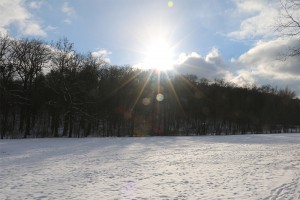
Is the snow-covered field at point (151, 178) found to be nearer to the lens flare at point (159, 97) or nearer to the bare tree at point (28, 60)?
the bare tree at point (28, 60)

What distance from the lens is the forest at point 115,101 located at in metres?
58.6

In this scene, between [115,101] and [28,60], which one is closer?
[28,60]

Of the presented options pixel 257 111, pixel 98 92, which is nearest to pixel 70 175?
pixel 98 92

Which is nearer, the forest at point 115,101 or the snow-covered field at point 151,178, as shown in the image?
the snow-covered field at point 151,178

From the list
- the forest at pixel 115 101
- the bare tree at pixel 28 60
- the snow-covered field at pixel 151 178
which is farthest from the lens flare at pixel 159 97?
the snow-covered field at pixel 151 178

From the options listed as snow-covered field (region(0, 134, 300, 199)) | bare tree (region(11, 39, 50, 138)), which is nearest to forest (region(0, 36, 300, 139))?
bare tree (region(11, 39, 50, 138))

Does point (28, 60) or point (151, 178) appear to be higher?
point (28, 60)

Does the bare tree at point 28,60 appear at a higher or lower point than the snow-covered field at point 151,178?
higher

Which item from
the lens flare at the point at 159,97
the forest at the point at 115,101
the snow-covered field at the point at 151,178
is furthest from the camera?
the lens flare at the point at 159,97

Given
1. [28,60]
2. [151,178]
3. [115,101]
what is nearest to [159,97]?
[115,101]

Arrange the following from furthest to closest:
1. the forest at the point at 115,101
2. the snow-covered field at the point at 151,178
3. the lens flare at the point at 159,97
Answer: the lens flare at the point at 159,97
the forest at the point at 115,101
the snow-covered field at the point at 151,178

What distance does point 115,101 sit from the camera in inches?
3039

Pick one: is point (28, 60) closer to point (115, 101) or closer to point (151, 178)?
point (115, 101)

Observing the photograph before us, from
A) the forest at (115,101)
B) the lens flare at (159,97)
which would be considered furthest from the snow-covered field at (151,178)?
the lens flare at (159,97)
